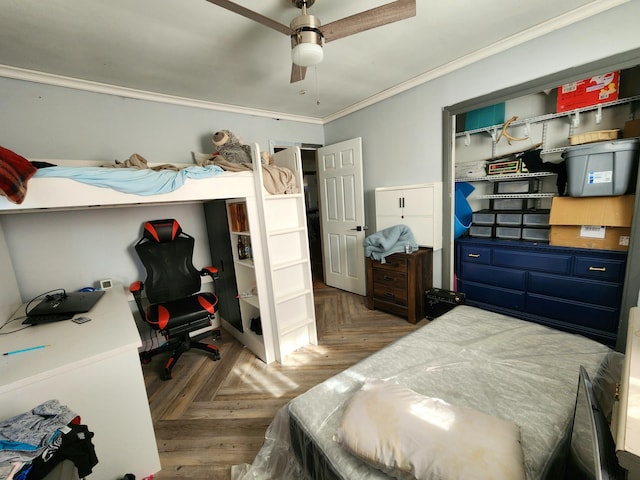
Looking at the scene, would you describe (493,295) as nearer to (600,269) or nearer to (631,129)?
(600,269)

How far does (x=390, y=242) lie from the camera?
2758 mm

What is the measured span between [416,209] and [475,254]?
737 mm

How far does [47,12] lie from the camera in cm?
142

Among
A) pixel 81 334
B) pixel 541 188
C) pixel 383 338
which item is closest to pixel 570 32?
pixel 541 188

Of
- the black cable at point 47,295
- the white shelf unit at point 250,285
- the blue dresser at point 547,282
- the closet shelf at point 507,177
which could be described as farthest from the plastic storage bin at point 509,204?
the black cable at point 47,295

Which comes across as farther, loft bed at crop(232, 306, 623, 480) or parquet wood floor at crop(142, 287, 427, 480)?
parquet wood floor at crop(142, 287, 427, 480)

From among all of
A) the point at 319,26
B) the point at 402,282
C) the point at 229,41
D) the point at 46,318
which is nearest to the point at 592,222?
the point at 402,282

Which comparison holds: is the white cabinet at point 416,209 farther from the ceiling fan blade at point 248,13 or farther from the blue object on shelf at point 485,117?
the ceiling fan blade at point 248,13

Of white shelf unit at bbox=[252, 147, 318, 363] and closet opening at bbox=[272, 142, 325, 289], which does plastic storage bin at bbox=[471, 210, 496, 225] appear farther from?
closet opening at bbox=[272, 142, 325, 289]

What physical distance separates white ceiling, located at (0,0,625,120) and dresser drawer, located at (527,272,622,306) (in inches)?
75.1

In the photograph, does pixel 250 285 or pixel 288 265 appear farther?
pixel 250 285

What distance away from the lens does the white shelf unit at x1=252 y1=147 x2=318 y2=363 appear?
2.15 metres

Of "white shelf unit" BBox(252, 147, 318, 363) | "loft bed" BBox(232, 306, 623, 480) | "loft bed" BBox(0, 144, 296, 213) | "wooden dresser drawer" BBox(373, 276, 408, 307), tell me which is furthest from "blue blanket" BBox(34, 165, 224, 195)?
"wooden dresser drawer" BBox(373, 276, 408, 307)

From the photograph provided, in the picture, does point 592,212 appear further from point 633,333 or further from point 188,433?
point 188,433
